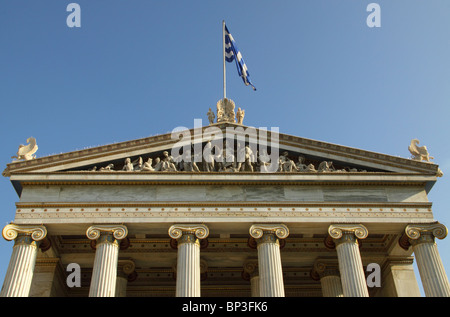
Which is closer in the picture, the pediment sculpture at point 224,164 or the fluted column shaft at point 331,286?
the pediment sculpture at point 224,164

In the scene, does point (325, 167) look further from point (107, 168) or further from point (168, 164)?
point (107, 168)

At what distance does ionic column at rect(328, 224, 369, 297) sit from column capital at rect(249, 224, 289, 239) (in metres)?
2.31

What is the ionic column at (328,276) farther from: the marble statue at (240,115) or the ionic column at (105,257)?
the ionic column at (105,257)

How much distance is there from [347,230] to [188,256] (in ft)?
26.9

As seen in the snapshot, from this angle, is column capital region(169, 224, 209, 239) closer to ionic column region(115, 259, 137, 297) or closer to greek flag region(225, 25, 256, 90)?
ionic column region(115, 259, 137, 297)

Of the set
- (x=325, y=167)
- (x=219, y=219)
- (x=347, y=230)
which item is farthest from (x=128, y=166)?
(x=347, y=230)

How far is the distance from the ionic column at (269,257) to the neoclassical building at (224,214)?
0.05 m

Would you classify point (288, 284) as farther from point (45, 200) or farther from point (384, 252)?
point (45, 200)

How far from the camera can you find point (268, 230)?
91.5 ft

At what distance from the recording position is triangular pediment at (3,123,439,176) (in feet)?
97.7

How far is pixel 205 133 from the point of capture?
1226 inches

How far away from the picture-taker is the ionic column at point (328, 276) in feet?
104

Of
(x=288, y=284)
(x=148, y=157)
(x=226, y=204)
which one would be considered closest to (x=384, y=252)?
(x=288, y=284)

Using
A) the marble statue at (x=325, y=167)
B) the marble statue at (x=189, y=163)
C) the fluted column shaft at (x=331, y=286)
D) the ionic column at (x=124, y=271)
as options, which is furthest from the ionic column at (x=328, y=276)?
the ionic column at (x=124, y=271)
